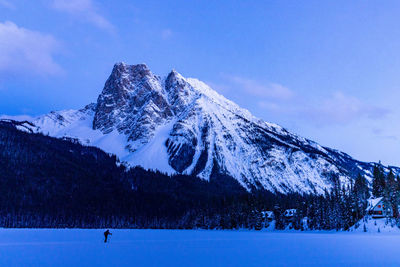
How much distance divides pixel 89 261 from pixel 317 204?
437ft

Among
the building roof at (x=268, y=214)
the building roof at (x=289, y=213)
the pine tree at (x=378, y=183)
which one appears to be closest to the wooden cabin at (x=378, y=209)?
the pine tree at (x=378, y=183)

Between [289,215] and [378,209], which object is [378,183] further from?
[289,215]

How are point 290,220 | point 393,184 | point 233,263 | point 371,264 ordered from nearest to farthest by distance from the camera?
point 371,264 < point 233,263 < point 393,184 < point 290,220

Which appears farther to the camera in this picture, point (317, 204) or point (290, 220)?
point (290, 220)

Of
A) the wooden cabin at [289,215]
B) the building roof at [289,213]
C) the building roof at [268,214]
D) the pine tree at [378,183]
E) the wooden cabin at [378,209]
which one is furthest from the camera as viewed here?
the building roof at [268,214]

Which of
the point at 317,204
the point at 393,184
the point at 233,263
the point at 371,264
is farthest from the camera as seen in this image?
the point at 317,204

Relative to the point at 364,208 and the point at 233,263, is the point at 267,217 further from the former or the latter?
the point at 233,263

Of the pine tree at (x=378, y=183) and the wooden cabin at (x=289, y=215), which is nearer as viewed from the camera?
the pine tree at (x=378, y=183)

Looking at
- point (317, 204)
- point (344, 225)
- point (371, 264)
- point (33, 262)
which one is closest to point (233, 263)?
point (371, 264)

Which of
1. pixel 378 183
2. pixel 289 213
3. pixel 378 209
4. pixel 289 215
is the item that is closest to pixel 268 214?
pixel 289 213

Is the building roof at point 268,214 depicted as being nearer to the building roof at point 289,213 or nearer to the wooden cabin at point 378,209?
the building roof at point 289,213

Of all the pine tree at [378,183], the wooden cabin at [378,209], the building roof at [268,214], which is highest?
the pine tree at [378,183]

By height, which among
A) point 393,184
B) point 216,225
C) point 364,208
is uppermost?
point 393,184

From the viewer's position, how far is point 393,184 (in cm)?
13662
